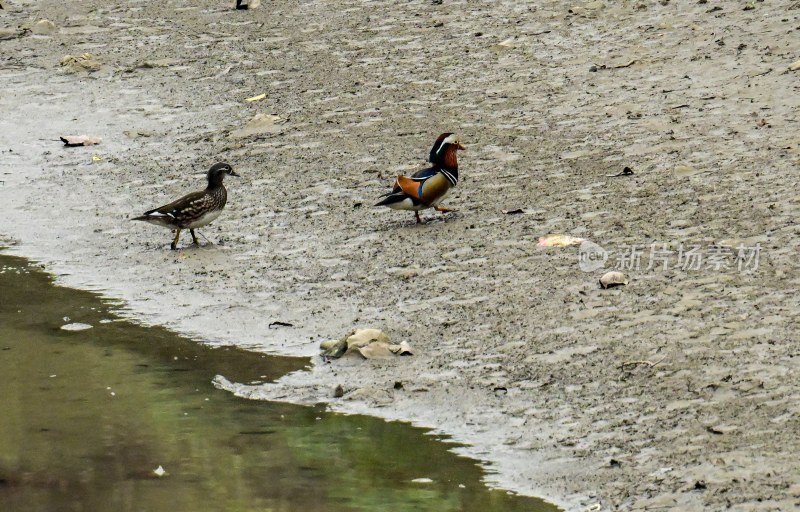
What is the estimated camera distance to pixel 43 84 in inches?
619

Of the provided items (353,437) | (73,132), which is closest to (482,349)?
(353,437)

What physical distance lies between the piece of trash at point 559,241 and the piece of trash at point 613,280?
87 centimetres

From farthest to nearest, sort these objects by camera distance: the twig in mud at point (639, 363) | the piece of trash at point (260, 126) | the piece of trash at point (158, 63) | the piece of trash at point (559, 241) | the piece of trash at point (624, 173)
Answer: the piece of trash at point (158, 63) → the piece of trash at point (260, 126) → the piece of trash at point (624, 173) → the piece of trash at point (559, 241) → the twig in mud at point (639, 363)

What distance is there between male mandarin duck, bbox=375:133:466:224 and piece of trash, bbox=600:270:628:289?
6.41 ft

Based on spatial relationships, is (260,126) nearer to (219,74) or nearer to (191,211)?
(219,74)

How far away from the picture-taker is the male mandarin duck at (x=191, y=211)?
1057 cm

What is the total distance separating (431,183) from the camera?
10.3m

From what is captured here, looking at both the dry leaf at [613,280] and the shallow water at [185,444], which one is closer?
the shallow water at [185,444]

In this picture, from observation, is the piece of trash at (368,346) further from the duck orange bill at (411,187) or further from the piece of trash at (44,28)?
the piece of trash at (44,28)

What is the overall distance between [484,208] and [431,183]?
2.32 ft

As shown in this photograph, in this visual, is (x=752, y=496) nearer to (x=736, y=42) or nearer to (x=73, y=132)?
(x=736, y=42)

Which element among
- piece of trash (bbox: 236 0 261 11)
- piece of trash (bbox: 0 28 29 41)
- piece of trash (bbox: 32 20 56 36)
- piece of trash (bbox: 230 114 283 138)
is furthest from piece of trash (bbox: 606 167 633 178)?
piece of trash (bbox: 0 28 29 41)

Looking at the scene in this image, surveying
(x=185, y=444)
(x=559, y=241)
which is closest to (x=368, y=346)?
(x=185, y=444)

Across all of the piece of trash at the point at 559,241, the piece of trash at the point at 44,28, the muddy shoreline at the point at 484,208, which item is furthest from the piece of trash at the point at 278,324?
the piece of trash at the point at 44,28
